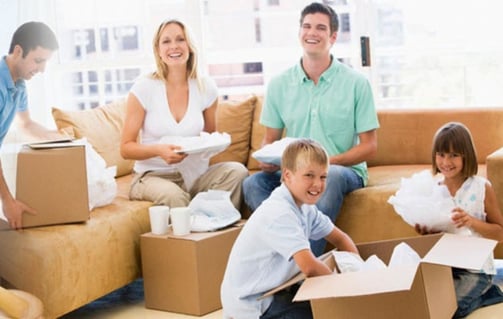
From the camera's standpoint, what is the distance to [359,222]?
11.9ft

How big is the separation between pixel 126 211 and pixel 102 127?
744mm

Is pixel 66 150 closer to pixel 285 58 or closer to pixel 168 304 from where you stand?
pixel 168 304

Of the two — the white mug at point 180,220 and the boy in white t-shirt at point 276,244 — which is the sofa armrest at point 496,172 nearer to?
the boy in white t-shirt at point 276,244

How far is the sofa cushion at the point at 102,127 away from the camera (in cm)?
400

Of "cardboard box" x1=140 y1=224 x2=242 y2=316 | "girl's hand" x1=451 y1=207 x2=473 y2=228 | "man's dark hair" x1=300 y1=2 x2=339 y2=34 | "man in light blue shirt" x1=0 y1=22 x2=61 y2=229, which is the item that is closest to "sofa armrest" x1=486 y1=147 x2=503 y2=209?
"girl's hand" x1=451 y1=207 x2=473 y2=228

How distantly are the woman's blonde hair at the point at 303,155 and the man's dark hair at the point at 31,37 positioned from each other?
3.00ft

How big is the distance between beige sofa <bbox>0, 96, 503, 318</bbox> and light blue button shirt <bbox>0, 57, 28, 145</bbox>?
1.30ft

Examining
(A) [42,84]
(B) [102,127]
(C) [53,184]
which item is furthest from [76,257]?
(A) [42,84]

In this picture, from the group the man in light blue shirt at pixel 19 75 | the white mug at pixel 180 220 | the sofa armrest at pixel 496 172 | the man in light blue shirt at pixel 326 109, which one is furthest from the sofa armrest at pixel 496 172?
the man in light blue shirt at pixel 19 75

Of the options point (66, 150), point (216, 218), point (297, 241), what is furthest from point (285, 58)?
point (297, 241)

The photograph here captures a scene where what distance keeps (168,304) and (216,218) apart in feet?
1.22

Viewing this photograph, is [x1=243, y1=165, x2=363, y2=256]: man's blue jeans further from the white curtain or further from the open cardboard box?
the white curtain

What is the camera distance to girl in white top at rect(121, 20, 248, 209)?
3719mm

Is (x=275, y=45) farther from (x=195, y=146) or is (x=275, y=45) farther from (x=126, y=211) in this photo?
(x=126, y=211)
